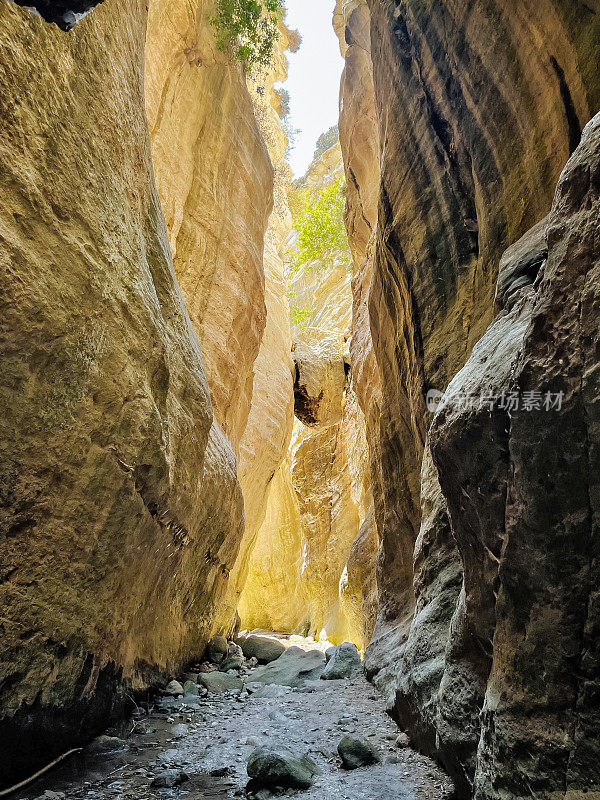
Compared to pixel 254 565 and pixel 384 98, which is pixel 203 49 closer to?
pixel 384 98

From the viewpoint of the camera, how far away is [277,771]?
3.37m

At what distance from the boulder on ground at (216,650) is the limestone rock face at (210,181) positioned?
4590mm

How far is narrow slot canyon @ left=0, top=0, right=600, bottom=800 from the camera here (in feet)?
7.73

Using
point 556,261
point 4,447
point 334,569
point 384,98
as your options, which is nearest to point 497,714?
point 556,261

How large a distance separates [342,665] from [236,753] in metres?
4.53

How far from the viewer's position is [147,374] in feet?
15.5

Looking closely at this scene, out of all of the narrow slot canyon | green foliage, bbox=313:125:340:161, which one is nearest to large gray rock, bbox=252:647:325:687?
the narrow slot canyon

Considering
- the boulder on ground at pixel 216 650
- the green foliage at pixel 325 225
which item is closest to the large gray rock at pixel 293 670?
the boulder on ground at pixel 216 650

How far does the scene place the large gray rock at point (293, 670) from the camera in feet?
26.3

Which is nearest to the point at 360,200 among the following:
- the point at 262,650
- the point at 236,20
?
the point at 236,20

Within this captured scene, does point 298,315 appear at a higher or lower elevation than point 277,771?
higher

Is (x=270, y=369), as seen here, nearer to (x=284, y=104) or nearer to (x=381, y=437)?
(x=381, y=437)

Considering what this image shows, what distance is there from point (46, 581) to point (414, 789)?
10.1 feet

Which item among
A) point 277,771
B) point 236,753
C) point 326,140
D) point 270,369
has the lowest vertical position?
point 236,753
